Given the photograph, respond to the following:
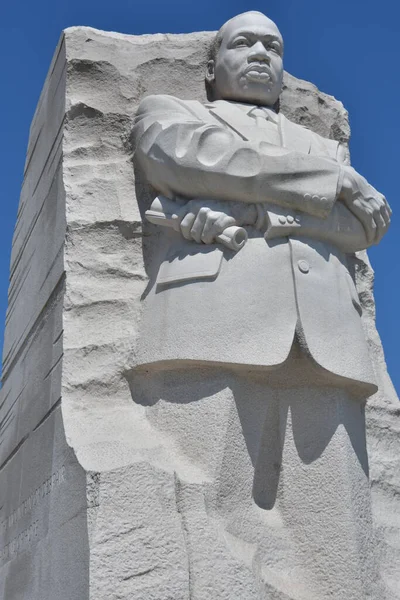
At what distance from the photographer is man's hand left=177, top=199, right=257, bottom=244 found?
12.4 ft

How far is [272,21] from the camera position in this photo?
4.51m

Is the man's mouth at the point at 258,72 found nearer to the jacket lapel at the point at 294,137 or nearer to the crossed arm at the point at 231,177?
the jacket lapel at the point at 294,137

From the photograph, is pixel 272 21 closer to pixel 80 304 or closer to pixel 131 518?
pixel 80 304

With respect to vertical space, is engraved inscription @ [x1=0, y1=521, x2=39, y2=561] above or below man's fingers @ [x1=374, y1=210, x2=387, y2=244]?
below

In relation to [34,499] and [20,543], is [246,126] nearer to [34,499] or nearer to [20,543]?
[34,499]

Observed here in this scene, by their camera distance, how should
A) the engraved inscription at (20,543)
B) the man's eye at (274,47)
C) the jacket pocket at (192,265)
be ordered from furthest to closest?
the man's eye at (274,47)
the engraved inscription at (20,543)
the jacket pocket at (192,265)

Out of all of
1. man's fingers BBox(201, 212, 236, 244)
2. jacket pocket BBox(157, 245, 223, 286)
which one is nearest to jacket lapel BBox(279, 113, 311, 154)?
man's fingers BBox(201, 212, 236, 244)

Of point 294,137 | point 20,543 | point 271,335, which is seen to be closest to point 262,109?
point 294,137

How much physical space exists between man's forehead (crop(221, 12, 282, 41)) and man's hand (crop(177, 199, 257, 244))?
102cm

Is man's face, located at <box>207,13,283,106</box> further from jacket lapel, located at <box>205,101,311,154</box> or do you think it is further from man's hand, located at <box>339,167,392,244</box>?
man's hand, located at <box>339,167,392,244</box>

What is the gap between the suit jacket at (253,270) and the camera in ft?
12.0

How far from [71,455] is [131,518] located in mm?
391

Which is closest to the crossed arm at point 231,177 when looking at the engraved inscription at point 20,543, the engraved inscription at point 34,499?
the engraved inscription at point 34,499

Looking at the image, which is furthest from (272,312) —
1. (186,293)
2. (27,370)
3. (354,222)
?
(27,370)
